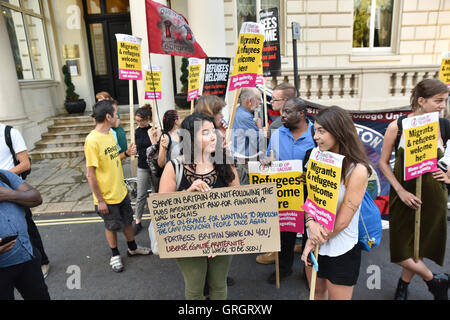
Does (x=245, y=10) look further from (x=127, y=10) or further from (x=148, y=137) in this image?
(x=148, y=137)

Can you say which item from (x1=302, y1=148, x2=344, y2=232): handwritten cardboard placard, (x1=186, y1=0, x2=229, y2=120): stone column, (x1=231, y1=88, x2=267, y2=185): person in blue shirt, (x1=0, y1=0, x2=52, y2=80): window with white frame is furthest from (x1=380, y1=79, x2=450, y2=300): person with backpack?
(x1=0, y1=0, x2=52, y2=80): window with white frame

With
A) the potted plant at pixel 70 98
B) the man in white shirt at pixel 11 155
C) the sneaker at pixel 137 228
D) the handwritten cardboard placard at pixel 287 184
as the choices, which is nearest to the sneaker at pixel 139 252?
the sneaker at pixel 137 228

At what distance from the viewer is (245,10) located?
10.2 meters

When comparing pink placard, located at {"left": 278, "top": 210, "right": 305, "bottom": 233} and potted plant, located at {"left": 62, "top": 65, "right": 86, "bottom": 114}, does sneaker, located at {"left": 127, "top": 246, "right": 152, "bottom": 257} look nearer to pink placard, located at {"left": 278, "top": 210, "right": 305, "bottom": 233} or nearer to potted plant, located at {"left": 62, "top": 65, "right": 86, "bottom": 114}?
pink placard, located at {"left": 278, "top": 210, "right": 305, "bottom": 233}

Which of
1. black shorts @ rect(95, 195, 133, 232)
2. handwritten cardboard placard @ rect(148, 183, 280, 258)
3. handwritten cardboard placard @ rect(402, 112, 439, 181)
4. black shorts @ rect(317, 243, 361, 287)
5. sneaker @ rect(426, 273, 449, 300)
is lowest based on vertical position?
sneaker @ rect(426, 273, 449, 300)

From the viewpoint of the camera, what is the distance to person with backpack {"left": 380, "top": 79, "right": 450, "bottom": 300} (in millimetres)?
2609

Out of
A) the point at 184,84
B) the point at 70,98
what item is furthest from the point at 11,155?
the point at 70,98

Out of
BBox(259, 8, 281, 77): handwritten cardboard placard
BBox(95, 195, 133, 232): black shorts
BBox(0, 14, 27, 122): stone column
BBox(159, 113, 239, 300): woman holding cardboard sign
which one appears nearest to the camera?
BBox(159, 113, 239, 300): woman holding cardboard sign

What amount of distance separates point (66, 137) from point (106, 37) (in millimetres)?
4252

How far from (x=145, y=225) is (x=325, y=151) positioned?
3520 millimetres

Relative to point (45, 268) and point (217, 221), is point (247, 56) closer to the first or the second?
point (217, 221)

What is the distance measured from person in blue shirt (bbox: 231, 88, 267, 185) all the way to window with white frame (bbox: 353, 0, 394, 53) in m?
8.44

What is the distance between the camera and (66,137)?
9422 millimetres
